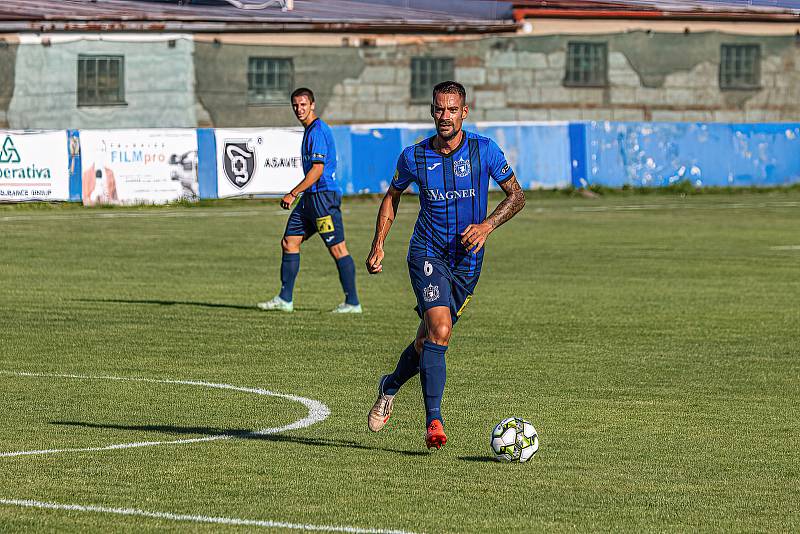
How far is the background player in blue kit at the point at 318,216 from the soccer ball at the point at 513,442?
7.75 meters

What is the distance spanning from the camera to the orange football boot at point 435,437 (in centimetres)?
884

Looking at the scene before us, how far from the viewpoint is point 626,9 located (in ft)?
159

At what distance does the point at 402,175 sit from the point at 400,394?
8.07 ft

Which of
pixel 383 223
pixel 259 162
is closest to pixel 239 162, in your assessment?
pixel 259 162

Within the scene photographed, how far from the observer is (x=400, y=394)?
1162 centimetres

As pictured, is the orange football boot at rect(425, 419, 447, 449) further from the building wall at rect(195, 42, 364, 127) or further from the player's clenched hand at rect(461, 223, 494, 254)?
the building wall at rect(195, 42, 364, 127)

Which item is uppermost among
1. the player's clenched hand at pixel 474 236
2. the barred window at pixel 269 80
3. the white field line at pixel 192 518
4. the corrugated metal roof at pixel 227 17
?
the corrugated metal roof at pixel 227 17

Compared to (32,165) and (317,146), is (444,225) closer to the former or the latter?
(317,146)

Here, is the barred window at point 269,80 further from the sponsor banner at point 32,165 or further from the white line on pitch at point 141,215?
the sponsor banner at point 32,165

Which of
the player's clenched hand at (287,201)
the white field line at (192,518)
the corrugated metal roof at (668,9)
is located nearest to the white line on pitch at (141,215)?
the corrugated metal roof at (668,9)

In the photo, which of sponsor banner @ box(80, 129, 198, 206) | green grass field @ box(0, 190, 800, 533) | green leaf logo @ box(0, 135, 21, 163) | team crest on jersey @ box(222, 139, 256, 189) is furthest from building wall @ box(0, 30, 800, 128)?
green grass field @ box(0, 190, 800, 533)

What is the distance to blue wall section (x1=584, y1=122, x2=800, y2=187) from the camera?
142 ft

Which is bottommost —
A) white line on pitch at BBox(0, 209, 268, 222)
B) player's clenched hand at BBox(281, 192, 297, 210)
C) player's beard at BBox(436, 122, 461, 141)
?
white line on pitch at BBox(0, 209, 268, 222)

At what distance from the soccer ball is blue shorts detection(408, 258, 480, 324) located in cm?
88
